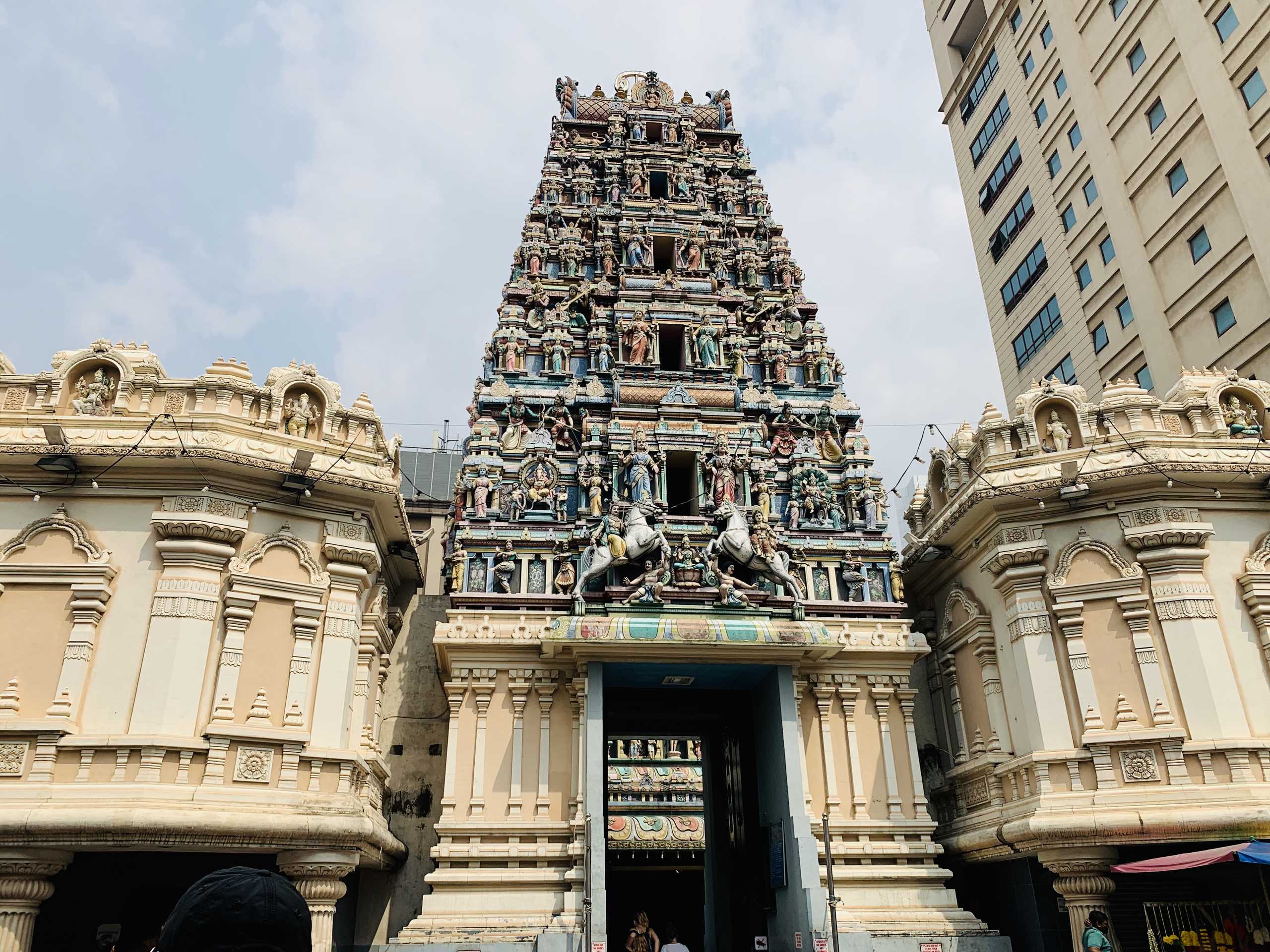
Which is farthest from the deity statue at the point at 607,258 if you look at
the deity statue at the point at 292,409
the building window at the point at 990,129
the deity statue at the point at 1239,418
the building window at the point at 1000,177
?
the building window at the point at 990,129

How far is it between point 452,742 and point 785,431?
11061 millimetres

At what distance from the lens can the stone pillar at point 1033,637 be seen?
16.8 meters

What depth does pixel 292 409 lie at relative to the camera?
17891mm

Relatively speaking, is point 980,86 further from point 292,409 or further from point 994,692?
point 292,409

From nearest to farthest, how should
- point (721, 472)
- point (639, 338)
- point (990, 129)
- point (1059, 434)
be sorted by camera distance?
point (1059, 434) → point (721, 472) → point (639, 338) → point (990, 129)

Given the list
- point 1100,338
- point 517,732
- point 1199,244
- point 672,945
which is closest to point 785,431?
point 517,732

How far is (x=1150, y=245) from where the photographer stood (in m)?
29.7

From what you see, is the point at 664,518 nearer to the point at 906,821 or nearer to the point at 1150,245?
the point at 906,821

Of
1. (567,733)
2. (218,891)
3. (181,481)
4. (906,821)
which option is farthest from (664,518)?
(218,891)

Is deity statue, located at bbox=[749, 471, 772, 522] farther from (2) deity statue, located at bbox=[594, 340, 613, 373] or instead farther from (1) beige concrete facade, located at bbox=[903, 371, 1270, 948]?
(2) deity statue, located at bbox=[594, 340, 613, 373]

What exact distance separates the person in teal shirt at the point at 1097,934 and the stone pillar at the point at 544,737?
9455mm

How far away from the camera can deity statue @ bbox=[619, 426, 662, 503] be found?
2108cm

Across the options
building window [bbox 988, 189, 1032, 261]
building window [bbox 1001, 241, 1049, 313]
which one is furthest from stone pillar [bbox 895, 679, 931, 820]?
building window [bbox 988, 189, 1032, 261]

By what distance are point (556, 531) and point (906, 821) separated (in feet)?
31.1
